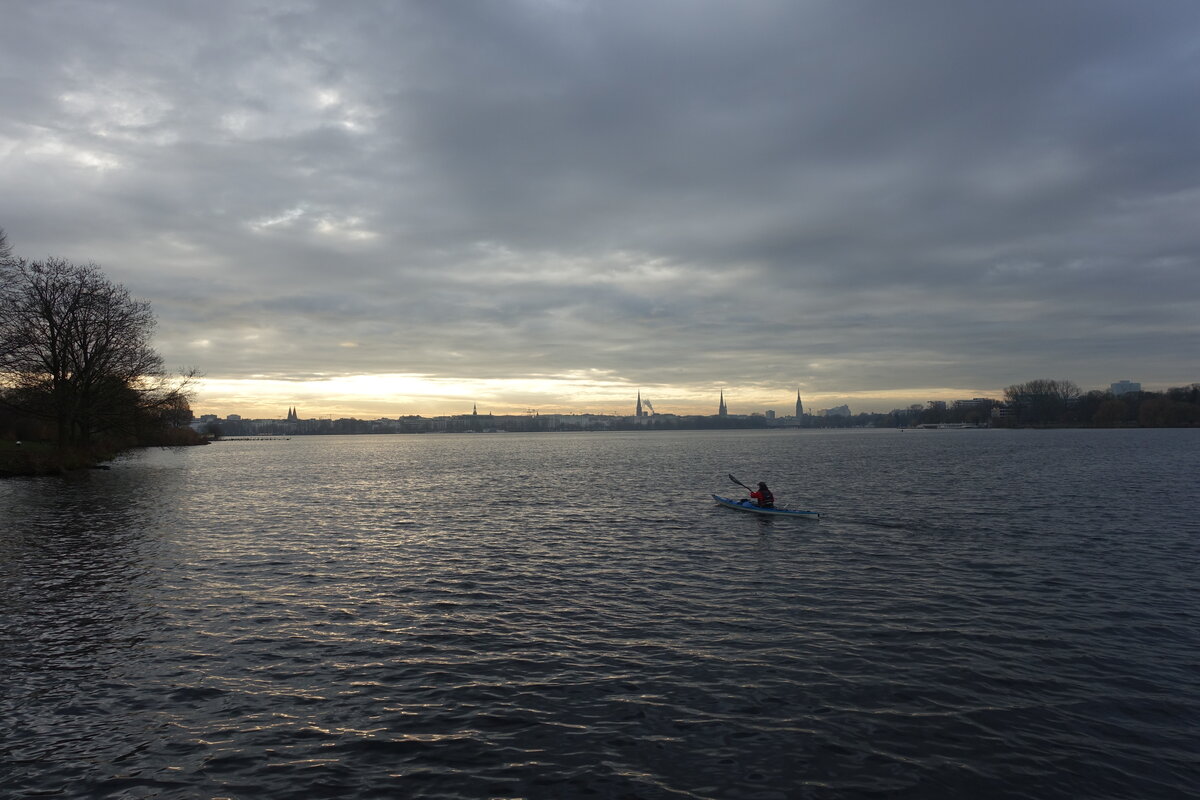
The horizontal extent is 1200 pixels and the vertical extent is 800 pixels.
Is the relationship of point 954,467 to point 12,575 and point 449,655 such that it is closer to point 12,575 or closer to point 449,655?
point 449,655

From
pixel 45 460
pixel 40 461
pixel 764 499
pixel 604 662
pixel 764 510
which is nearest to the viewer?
pixel 604 662

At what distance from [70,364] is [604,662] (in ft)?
215

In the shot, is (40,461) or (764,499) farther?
(40,461)

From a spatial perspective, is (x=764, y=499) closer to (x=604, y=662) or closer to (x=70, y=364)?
(x=604, y=662)

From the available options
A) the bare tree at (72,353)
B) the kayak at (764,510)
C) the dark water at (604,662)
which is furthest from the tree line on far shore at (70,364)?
the kayak at (764,510)

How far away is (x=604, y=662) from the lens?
45.9 ft

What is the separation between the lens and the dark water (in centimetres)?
974

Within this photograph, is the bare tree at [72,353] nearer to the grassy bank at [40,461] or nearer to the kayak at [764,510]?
the grassy bank at [40,461]

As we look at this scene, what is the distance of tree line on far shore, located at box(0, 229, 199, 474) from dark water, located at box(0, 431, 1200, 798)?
31.5m

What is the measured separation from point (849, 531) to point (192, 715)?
89.3ft

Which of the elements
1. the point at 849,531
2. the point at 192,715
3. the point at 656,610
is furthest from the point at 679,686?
the point at 849,531

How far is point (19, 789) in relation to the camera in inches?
354

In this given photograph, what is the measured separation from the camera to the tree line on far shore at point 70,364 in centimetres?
5341

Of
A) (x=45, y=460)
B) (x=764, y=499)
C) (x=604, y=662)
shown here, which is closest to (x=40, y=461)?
(x=45, y=460)
